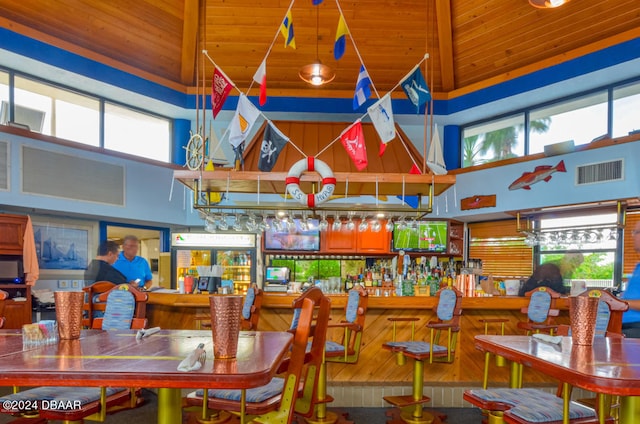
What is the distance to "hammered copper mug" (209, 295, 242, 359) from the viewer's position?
157 centimetres

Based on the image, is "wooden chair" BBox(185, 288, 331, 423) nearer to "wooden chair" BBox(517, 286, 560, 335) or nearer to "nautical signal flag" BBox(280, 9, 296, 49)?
"wooden chair" BBox(517, 286, 560, 335)

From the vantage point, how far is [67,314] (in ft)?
6.48

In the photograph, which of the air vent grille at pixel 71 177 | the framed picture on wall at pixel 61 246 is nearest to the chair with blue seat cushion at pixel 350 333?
the air vent grille at pixel 71 177

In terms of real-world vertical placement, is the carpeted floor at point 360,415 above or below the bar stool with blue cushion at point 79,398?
below

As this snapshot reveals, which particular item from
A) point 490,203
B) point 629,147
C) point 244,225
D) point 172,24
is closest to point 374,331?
point 244,225

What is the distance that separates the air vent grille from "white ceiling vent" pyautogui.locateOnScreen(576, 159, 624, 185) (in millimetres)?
6368

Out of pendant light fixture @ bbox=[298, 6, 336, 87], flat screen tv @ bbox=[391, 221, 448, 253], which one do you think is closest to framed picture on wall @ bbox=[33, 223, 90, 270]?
pendant light fixture @ bbox=[298, 6, 336, 87]

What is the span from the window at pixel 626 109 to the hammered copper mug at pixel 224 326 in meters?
5.97

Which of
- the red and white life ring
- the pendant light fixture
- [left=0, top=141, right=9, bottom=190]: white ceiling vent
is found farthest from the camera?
the pendant light fixture

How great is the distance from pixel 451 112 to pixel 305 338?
20.4 ft

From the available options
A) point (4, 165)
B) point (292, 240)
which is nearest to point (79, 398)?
point (4, 165)

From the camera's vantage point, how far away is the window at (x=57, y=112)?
5864mm

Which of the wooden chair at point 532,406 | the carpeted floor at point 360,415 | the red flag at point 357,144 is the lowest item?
the carpeted floor at point 360,415

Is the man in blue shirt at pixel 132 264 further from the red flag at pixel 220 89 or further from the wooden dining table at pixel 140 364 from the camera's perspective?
the wooden dining table at pixel 140 364
